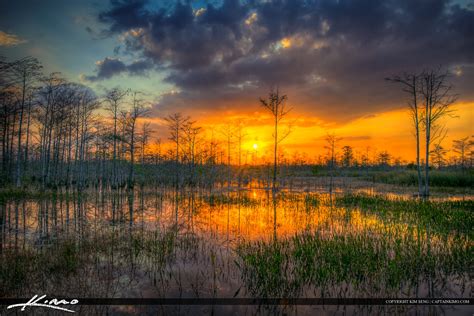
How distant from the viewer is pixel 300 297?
4906 millimetres

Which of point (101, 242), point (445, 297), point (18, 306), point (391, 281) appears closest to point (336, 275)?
point (391, 281)

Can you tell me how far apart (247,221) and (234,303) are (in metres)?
7.80

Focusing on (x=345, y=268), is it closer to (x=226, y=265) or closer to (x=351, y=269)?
(x=351, y=269)

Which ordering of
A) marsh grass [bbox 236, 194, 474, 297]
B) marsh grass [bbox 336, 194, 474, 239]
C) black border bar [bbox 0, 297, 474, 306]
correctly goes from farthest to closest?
marsh grass [bbox 336, 194, 474, 239] < marsh grass [bbox 236, 194, 474, 297] < black border bar [bbox 0, 297, 474, 306]

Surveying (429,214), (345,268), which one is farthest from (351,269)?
(429,214)

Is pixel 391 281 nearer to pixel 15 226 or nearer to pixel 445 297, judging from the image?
pixel 445 297
